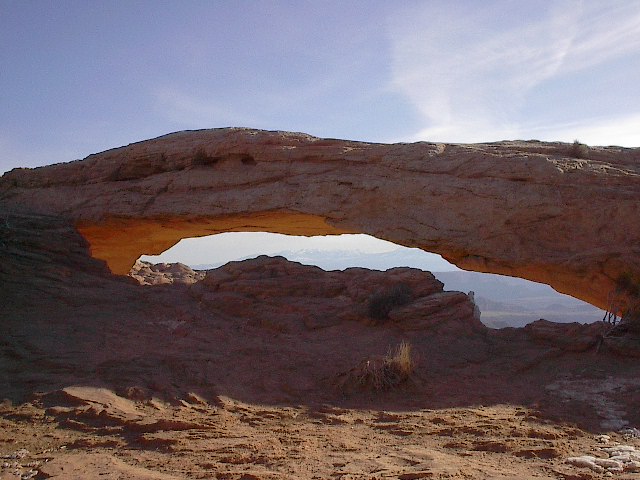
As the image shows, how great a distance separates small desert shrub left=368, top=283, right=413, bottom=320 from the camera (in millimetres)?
11812

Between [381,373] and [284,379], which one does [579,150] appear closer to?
[381,373]

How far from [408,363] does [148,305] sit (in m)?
5.70

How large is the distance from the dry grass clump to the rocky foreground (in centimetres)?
3

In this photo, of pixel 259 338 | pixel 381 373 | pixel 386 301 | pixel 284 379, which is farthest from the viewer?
pixel 386 301

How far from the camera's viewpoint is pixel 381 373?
8758 mm

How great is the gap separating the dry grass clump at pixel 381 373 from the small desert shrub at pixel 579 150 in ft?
16.0

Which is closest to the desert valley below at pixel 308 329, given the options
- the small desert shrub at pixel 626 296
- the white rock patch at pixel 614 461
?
the white rock patch at pixel 614 461

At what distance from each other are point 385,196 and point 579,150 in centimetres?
359

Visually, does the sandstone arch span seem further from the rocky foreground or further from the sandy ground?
the sandy ground

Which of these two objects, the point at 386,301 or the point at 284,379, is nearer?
the point at 284,379

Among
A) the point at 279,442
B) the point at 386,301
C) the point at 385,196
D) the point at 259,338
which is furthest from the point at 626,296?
the point at 259,338

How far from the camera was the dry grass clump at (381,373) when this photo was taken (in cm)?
870

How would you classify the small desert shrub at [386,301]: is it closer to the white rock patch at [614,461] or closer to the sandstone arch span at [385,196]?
the sandstone arch span at [385,196]

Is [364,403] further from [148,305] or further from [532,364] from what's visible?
[148,305]
